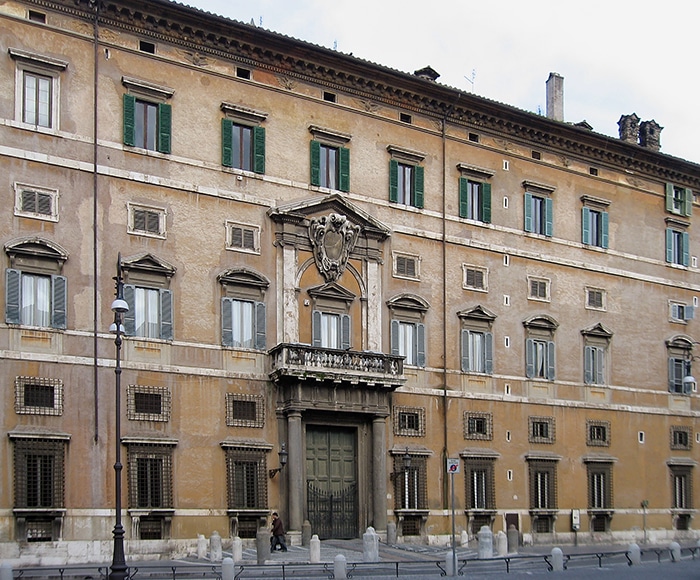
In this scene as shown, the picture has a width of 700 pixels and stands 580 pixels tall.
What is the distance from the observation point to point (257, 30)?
35.3 metres

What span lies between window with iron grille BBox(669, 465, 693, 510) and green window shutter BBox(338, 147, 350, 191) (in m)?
19.0

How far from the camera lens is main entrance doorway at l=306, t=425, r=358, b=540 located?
35.1 metres

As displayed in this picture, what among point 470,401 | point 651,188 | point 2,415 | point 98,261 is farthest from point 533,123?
point 2,415

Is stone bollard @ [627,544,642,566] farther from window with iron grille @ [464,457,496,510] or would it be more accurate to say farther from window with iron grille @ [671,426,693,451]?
window with iron grille @ [671,426,693,451]

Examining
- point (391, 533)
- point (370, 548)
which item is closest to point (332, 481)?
point (391, 533)

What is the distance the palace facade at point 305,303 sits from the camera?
31062 millimetres

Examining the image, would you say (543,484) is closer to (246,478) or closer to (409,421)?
(409,421)

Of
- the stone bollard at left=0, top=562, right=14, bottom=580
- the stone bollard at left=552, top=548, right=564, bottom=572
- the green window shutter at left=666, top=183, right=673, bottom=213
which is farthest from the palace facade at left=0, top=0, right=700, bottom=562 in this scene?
the stone bollard at left=552, top=548, right=564, bottom=572

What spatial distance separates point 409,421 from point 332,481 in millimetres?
3643

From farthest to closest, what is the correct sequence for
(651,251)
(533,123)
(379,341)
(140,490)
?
(651,251)
(533,123)
(379,341)
(140,490)

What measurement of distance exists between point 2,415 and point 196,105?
1135cm

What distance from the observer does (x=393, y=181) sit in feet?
127

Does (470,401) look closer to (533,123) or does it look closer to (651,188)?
(533,123)

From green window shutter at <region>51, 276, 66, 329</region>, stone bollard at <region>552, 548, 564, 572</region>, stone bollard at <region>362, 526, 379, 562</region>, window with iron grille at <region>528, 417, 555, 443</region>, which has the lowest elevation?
stone bollard at <region>552, 548, 564, 572</region>
